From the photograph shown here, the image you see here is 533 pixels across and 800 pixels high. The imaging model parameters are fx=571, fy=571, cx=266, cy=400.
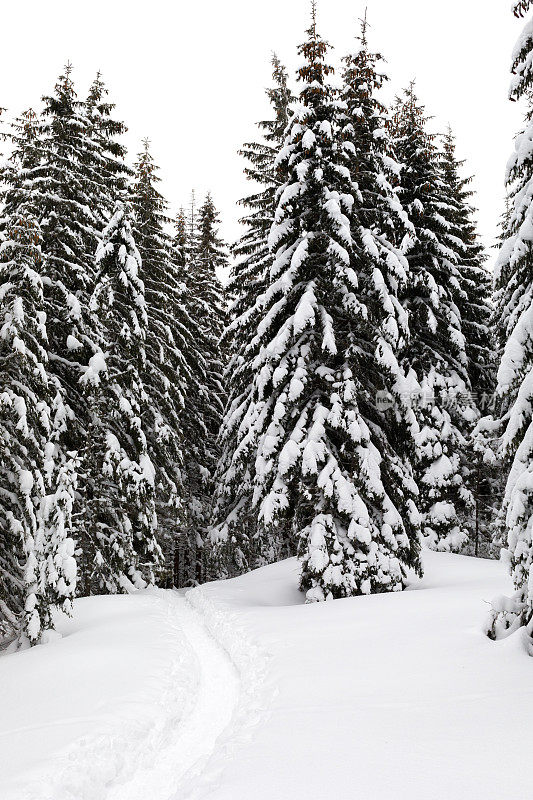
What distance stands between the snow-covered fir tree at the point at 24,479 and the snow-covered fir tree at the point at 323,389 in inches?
186

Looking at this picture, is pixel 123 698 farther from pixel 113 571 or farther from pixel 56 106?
pixel 56 106

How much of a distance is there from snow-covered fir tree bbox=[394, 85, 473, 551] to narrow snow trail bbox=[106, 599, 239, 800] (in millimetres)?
9786

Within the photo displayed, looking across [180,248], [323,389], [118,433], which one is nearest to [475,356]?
[323,389]

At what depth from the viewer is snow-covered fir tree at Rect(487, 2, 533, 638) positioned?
7434mm

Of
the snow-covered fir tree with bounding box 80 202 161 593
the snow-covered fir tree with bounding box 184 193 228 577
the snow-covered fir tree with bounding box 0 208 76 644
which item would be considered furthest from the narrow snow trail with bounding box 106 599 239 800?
the snow-covered fir tree with bounding box 184 193 228 577

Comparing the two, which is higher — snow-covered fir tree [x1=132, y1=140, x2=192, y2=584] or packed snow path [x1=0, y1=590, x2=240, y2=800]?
snow-covered fir tree [x1=132, y1=140, x2=192, y2=584]

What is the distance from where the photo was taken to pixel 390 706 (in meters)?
6.20

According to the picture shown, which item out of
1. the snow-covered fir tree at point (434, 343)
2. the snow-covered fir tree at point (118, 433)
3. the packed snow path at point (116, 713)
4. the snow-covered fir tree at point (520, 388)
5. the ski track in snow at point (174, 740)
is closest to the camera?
the ski track in snow at point (174, 740)

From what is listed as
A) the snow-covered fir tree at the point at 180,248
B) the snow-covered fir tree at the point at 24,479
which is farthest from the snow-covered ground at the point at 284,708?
the snow-covered fir tree at the point at 180,248

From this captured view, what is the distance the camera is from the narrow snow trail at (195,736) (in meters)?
5.44

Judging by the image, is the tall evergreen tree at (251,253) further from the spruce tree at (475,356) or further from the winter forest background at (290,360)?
the spruce tree at (475,356)

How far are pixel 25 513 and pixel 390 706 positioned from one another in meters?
7.68

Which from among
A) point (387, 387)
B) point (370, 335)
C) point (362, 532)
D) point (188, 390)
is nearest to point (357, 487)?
point (362, 532)

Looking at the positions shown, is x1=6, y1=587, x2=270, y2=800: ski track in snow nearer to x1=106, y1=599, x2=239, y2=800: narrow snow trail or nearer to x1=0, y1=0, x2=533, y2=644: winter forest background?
x1=106, y1=599, x2=239, y2=800: narrow snow trail
